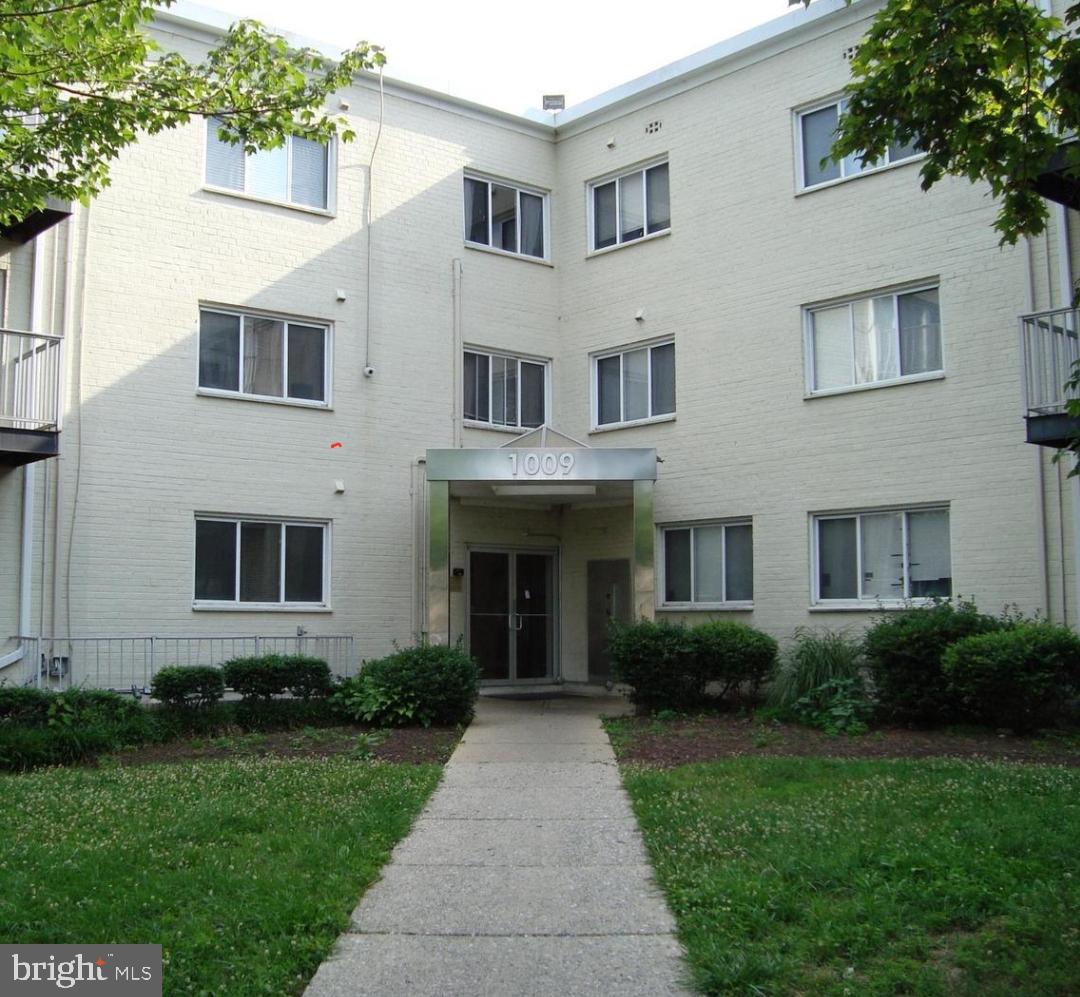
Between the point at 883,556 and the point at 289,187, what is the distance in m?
9.76

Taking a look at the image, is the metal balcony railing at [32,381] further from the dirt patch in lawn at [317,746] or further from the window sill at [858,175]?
the window sill at [858,175]

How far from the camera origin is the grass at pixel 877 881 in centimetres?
552

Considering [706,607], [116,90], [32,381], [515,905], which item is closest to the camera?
[515,905]

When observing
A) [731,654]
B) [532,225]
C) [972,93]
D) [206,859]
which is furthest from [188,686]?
[972,93]

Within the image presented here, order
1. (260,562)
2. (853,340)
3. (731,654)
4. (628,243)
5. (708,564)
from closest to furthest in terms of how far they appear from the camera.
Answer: (731,654)
(853,340)
(260,562)
(708,564)
(628,243)

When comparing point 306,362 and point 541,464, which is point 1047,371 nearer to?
point 541,464

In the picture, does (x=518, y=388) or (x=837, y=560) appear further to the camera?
(x=518, y=388)

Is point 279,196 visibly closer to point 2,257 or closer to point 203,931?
point 2,257

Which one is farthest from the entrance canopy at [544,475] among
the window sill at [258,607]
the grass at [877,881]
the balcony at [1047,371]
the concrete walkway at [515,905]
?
the grass at [877,881]

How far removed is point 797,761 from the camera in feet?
35.8

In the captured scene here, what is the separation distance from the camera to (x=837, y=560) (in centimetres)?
1628

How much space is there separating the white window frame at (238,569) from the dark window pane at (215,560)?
3cm

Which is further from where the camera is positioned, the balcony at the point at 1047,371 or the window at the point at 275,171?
the window at the point at 275,171

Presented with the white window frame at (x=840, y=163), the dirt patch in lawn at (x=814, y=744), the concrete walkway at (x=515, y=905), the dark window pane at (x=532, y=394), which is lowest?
the concrete walkway at (x=515, y=905)
